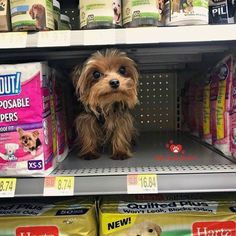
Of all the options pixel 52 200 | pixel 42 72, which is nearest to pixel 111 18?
pixel 42 72

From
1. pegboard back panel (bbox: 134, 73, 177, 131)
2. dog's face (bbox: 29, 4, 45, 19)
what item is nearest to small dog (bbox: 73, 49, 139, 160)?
dog's face (bbox: 29, 4, 45, 19)

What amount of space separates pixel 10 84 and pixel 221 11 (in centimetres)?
76

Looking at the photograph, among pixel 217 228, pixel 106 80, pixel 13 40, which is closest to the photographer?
pixel 13 40

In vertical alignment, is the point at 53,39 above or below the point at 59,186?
above

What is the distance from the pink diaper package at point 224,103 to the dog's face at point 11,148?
28.5 inches

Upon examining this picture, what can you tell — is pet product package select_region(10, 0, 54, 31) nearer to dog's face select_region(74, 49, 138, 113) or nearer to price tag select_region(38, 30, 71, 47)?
price tag select_region(38, 30, 71, 47)

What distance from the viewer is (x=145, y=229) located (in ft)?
3.37

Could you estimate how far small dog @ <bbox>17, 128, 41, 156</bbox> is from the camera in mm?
933

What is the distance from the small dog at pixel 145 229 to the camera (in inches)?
40.3

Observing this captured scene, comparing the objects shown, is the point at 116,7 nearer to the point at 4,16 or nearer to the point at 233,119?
the point at 4,16

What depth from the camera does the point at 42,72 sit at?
96cm

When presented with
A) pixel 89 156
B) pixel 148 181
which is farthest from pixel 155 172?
pixel 89 156

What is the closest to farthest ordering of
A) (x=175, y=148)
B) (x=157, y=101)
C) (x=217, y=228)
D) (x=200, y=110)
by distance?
(x=217, y=228) < (x=175, y=148) < (x=200, y=110) < (x=157, y=101)

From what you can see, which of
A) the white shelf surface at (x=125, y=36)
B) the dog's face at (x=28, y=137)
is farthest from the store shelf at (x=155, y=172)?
the white shelf surface at (x=125, y=36)
